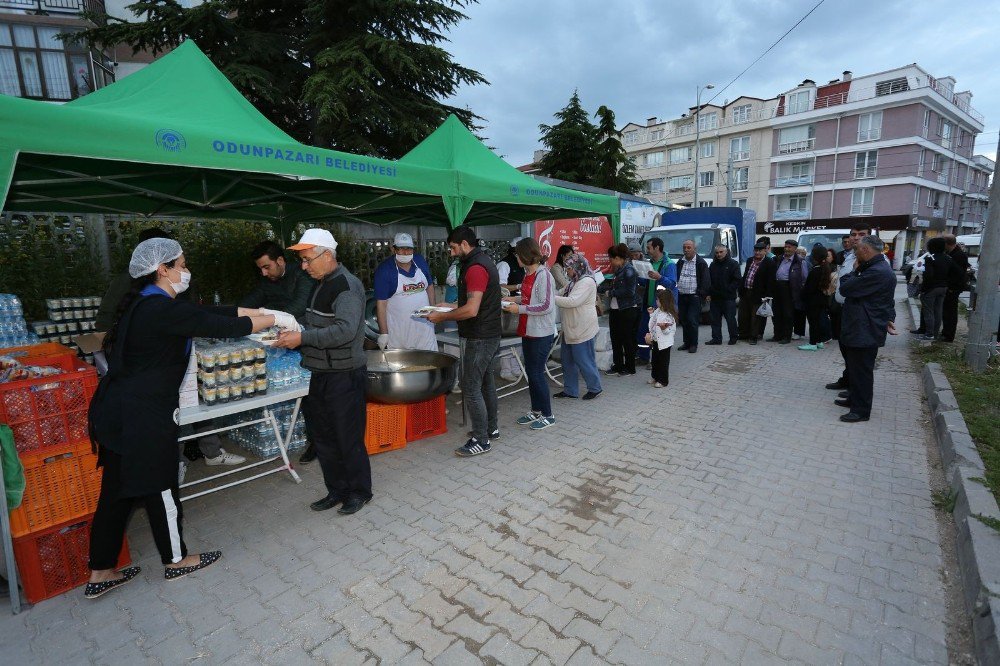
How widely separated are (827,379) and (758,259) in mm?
2973

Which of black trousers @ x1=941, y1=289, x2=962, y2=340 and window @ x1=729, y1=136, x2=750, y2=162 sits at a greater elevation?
window @ x1=729, y1=136, x2=750, y2=162

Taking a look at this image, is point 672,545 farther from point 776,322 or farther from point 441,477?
point 776,322

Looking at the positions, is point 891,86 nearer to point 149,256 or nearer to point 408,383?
point 408,383

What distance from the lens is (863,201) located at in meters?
36.1

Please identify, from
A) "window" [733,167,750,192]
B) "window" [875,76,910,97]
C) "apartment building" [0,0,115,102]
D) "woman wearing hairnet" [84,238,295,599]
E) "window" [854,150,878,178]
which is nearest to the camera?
"woman wearing hairnet" [84,238,295,599]

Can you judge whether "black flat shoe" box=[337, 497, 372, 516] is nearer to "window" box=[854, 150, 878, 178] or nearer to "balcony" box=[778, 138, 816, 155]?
"window" box=[854, 150, 878, 178]

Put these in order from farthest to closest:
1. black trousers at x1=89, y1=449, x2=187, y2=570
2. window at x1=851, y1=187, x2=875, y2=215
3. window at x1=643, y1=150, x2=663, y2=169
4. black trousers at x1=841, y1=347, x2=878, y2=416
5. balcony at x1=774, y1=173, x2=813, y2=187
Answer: window at x1=643, y1=150, x2=663, y2=169
balcony at x1=774, y1=173, x2=813, y2=187
window at x1=851, y1=187, x2=875, y2=215
black trousers at x1=841, y1=347, x2=878, y2=416
black trousers at x1=89, y1=449, x2=187, y2=570

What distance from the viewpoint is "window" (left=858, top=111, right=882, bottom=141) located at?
35.0m

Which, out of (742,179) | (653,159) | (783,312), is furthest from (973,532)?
(653,159)

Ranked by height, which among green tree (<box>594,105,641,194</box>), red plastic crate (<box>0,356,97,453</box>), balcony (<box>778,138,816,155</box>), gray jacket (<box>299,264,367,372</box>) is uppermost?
balcony (<box>778,138,816,155</box>)

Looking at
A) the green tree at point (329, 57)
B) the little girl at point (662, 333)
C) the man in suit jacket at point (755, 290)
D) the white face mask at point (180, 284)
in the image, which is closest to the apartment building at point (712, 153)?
the green tree at point (329, 57)

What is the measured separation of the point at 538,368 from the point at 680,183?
153ft

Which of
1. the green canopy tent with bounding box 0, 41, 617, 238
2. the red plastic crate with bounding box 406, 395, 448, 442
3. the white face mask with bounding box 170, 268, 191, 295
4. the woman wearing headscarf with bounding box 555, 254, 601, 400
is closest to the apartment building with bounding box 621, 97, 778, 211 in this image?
the woman wearing headscarf with bounding box 555, 254, 601, 400

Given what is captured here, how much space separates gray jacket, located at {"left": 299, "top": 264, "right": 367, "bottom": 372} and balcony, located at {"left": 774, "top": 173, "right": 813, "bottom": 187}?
45270mm
